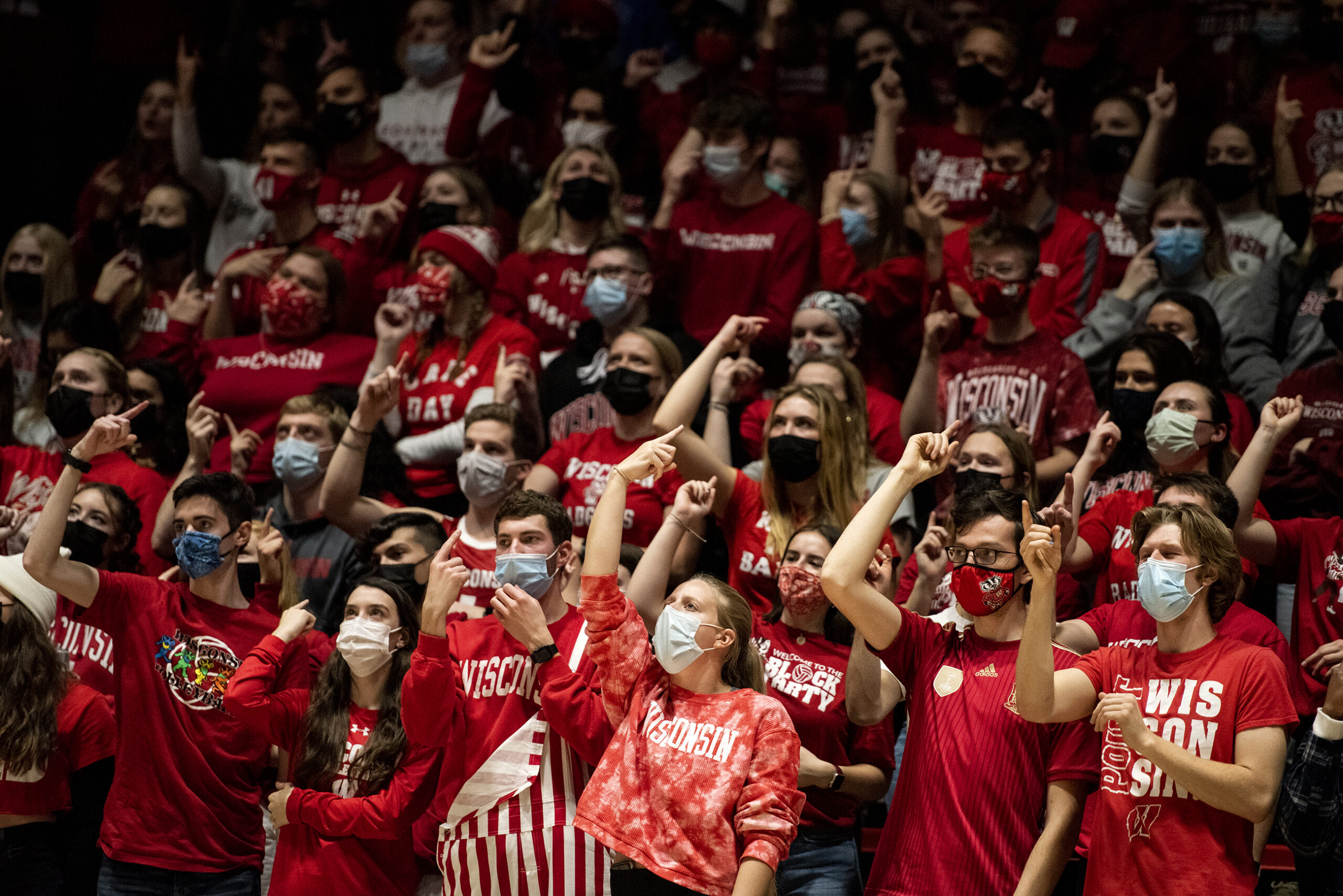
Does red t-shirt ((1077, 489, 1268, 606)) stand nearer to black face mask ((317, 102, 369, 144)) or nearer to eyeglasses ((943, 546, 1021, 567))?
eyeglasses ((943, 546, 1021, 567))

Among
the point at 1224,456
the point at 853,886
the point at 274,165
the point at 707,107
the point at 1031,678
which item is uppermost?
the point at 707,107

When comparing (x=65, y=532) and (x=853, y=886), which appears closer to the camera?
(x=853, y=886)

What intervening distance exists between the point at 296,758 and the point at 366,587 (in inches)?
23.1

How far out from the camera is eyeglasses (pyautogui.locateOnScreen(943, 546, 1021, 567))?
429 cm

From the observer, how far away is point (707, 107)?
758 centimetres

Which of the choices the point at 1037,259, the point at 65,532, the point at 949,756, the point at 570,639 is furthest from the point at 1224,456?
the point at 65,532

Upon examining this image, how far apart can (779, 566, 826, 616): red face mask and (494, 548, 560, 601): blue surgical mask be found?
2.57 feet

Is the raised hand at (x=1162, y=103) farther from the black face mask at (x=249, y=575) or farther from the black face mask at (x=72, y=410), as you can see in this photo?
the black face mask at (x=72, y=410)

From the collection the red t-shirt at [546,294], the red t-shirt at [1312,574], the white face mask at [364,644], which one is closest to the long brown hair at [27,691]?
the white face mask at [364,644]

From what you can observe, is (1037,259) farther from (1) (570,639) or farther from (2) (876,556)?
(1) (570,639)

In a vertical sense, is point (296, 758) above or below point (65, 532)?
below

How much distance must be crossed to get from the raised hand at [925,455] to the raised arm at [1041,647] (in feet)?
0.92

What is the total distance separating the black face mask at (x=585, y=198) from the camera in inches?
298

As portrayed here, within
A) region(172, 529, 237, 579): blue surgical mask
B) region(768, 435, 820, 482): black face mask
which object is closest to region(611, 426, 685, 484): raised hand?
region(768, 435, 820, 482): black face mask
